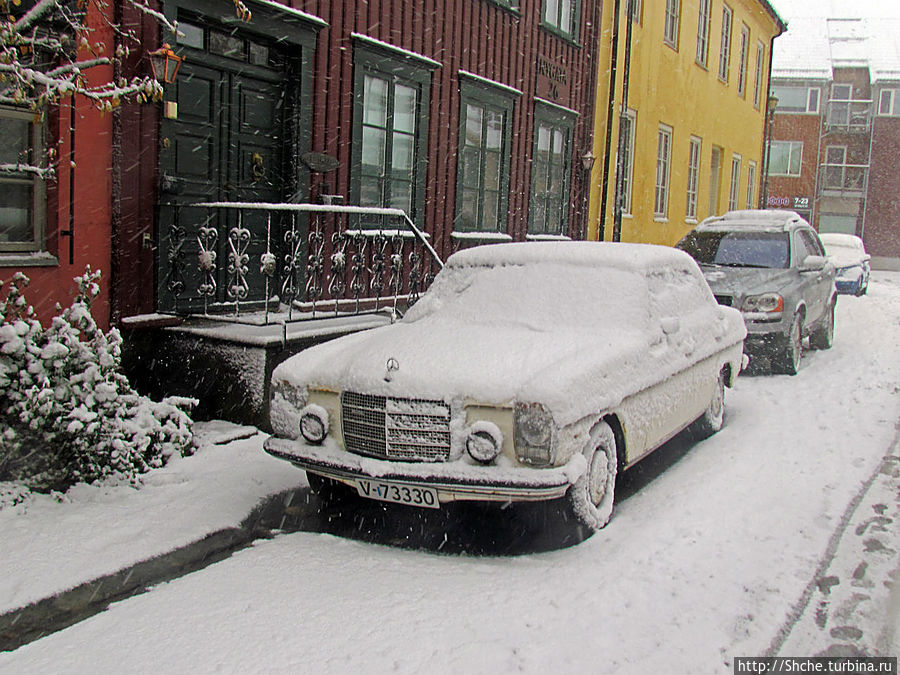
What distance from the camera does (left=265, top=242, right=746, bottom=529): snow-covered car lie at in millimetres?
4520

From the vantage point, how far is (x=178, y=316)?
745cm

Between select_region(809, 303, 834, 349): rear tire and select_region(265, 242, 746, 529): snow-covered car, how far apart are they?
6305 millimetres

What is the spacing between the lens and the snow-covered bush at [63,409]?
5.15 metres

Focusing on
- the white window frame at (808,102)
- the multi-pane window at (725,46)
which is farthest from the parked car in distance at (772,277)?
the white window frame at (808,102)

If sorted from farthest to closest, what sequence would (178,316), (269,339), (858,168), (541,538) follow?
(858,168), (178,316), (269,339), (541,538)

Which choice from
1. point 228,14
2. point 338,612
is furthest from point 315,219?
point 338,612

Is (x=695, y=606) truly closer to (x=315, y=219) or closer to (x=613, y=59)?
(x=315, y=219)

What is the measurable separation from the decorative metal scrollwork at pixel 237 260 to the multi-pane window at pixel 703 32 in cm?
1545

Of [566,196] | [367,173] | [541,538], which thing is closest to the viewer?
[541,538]

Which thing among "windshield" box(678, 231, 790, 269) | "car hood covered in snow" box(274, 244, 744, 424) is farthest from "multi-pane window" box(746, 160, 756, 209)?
"car hood covered in snow" box(274, 244, 744, 424)

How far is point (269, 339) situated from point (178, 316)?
105 centimetres

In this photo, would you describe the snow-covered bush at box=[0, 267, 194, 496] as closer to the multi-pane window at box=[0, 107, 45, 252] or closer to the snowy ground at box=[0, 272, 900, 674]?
the snowy ground at box=[0, 272, 900, 674]

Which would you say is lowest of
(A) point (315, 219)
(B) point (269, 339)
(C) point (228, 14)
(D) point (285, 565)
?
(D) point (285, 565)

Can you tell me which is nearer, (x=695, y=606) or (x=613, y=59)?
(x=695, y=606)
